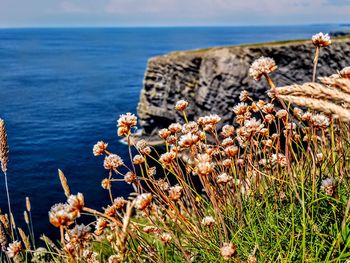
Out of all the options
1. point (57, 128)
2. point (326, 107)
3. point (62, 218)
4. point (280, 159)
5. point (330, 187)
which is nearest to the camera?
point (326, 107)

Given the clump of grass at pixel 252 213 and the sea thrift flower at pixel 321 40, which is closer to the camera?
the clump of grass at pixel 252 213

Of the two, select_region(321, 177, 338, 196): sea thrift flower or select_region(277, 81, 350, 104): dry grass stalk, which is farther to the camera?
select_region(321, 177, 338, 196): sea thrift flower

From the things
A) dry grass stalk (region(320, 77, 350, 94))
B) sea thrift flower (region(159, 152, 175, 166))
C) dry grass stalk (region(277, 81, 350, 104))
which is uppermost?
dry grass stalk (region(320, 77, 350, 94))

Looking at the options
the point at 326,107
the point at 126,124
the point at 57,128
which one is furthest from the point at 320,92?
the point at 57,128

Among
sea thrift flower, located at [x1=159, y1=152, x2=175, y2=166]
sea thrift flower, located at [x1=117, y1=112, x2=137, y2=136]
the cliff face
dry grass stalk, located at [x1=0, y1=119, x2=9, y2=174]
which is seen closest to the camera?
sea thrift flower, located at [x1=159, y1=152, x2=175, y2=166]

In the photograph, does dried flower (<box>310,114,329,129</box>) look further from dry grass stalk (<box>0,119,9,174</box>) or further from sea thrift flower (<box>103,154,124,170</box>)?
dry grass stalk (<box>0,119,9,174</box>)

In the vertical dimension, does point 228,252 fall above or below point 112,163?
below

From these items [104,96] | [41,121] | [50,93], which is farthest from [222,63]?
[50,93]

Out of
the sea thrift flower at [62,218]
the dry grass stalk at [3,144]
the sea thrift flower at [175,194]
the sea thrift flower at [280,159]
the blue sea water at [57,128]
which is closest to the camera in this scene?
the sea thrift flower at [62,218]

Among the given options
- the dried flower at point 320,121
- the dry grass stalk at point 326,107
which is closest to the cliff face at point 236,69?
the dried flower at point 320,121

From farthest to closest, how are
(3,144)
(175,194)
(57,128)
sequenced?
(57,128)
(3,144)
(175,194)

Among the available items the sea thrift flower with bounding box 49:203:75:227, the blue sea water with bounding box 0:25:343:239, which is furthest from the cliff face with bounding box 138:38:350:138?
the sea thrift flower with bounding box 49:203:75:227

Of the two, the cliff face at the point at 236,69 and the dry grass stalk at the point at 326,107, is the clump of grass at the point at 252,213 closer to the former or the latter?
the dry grass stalk at the point at 326,107

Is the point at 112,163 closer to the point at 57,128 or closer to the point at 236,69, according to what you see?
the point at 236,69
